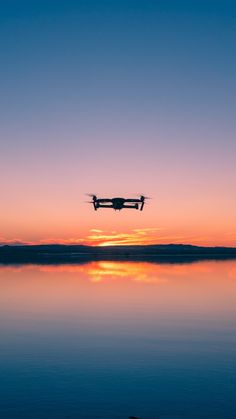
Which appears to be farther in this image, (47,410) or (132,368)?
(132,368)

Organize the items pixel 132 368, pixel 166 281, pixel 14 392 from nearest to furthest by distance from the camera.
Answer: pixel 14 392 → pixel 132 368 → pixel 166 281

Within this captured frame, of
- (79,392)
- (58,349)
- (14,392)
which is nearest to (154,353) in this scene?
(58,349)

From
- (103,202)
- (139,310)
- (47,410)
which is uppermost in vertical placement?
(103,202)

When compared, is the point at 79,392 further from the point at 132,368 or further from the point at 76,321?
the point at 76,321

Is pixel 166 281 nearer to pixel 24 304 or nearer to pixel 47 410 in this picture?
pixel 24 304

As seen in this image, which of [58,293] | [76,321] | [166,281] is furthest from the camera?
[166,281]

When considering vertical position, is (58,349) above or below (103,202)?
below
